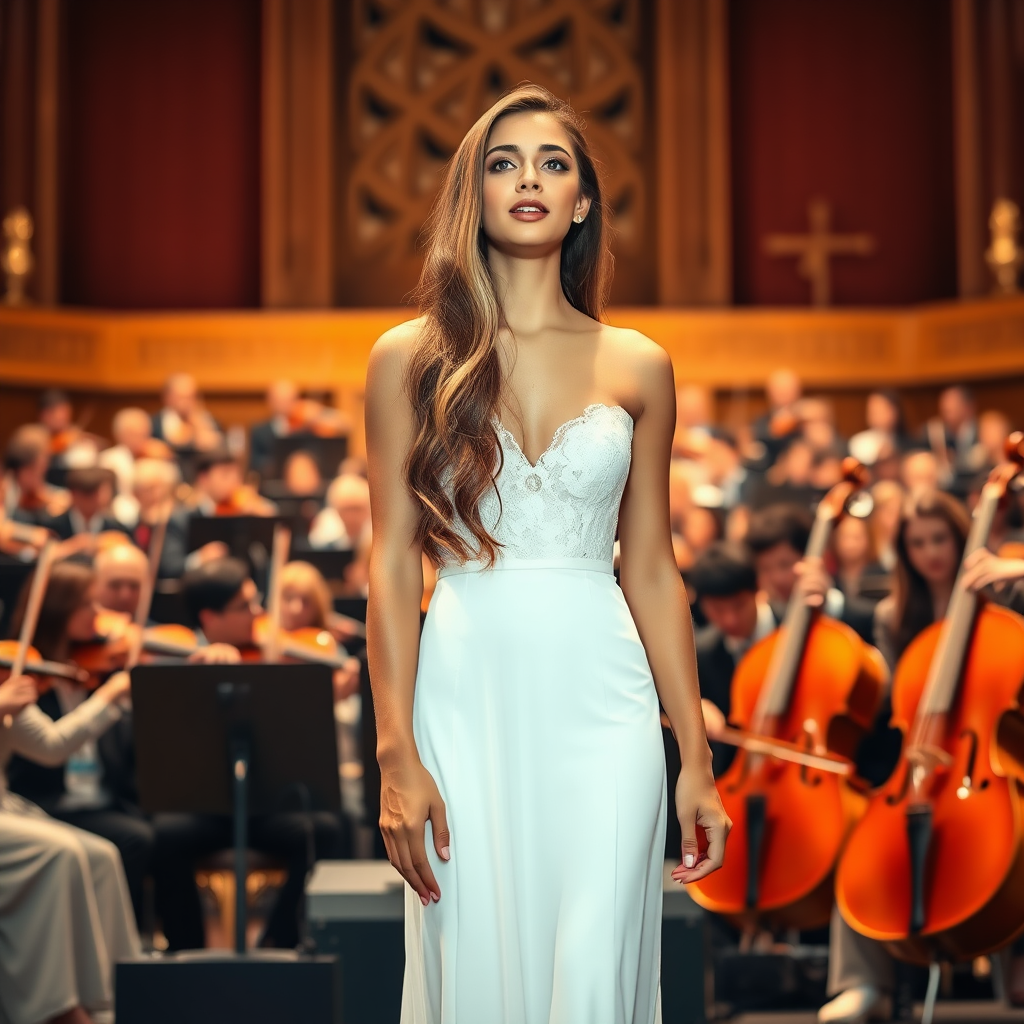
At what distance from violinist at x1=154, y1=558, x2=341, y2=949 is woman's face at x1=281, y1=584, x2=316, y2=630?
1.10ft

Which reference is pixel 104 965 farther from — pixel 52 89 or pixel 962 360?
pixel 52 89

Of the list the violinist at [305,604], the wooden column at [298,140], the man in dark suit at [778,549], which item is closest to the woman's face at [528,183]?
the man in dark suit at [778,549]

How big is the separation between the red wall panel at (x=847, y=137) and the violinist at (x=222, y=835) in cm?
784

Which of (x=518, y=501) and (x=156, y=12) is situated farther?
(x=156, y=12)

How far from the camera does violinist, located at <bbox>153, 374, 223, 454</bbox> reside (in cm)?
912

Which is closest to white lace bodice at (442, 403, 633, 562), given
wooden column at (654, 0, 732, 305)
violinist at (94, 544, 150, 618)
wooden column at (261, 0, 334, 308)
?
violinist at (94, 544, 150, 618)

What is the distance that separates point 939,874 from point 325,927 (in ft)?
3.97

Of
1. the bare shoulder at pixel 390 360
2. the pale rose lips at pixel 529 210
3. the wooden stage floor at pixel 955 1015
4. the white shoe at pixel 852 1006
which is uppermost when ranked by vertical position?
the pale rose lips at pixel 529 210

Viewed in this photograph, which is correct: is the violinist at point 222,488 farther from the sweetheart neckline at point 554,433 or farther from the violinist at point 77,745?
the sweetheart neckline at point 554,433

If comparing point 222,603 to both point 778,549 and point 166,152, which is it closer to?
point 778,549

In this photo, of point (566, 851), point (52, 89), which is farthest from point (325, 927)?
point (52, 89)

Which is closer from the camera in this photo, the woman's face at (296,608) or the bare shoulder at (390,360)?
the bare shoulder at (390,360)

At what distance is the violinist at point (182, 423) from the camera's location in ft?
29.9

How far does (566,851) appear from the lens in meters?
1.97
